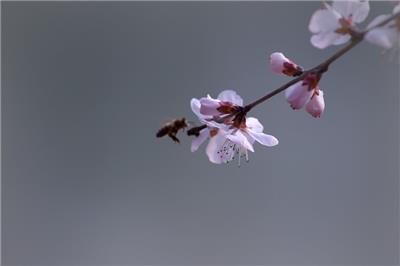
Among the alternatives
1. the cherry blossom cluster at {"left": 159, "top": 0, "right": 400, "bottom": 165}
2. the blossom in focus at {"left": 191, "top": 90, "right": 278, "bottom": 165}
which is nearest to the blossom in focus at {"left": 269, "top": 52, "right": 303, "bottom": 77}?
the cherry blossom cluster at {"left": 159, "top": 0, "right": 400, "bottom": 165}

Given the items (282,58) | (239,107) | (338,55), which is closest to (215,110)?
(239,107)

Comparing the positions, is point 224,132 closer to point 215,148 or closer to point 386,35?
point 215,148

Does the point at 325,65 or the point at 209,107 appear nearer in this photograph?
the point at 325,65

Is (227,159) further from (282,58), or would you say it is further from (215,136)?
(282,58)

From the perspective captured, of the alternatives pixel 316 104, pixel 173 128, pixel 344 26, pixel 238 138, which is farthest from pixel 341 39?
pixel 173 128

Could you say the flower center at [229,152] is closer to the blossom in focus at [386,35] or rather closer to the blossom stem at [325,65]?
the blossom stem at [325,65]

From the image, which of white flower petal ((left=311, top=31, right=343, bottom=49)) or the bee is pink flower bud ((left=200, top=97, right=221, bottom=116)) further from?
white flower petal ((left=311, top=31, right=343, bottom=49))
